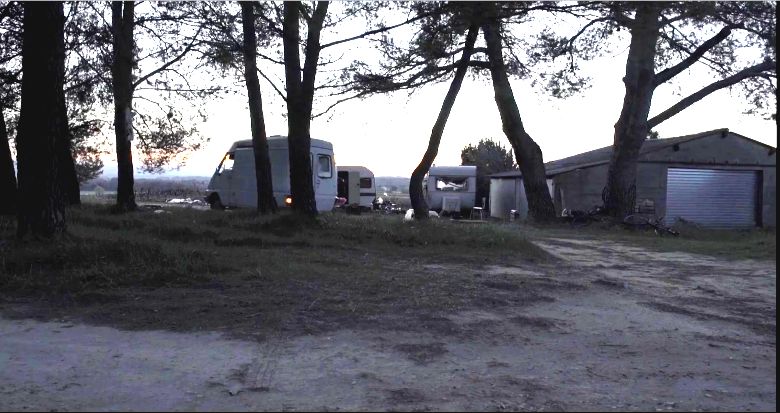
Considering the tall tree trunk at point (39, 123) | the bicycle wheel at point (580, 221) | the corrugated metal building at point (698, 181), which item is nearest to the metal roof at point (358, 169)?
the corrugated metal building at point (698, 181)

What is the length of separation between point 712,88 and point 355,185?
59.0ft

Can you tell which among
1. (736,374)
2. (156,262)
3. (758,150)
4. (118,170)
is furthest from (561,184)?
(736,374)

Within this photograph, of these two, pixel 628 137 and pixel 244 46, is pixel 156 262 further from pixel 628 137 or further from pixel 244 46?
pixel 628 137

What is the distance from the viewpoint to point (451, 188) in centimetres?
3769

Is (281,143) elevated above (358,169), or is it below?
above

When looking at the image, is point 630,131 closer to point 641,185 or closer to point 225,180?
point 641,185

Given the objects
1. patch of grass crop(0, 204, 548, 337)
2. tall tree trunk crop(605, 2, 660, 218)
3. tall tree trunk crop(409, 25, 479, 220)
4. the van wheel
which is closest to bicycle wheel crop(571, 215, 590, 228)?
tall tree trunk crop(605, 2, 660, 218)

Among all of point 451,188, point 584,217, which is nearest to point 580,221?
point 584,217

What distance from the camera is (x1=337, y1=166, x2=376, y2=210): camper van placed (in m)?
34.2

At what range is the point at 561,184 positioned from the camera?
29.5m

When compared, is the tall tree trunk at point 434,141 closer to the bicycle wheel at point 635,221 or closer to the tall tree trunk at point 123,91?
the bicycle wheel at point 635,221

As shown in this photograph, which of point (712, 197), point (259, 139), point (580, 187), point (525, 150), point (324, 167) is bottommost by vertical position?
point (712, 197)

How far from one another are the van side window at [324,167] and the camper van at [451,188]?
13.8 m

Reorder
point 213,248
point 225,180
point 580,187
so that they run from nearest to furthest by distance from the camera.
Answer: point 213,248, point 225,180, point 580,187
